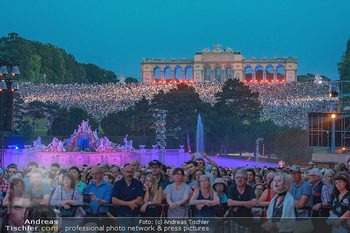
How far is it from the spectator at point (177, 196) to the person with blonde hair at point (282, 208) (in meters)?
1.84

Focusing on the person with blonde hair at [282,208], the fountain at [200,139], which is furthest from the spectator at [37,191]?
the fountain at [200,139]

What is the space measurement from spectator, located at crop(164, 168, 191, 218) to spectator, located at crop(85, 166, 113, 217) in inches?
36.0

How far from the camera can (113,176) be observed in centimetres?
1245

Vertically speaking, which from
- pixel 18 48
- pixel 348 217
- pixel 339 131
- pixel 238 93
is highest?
pixel 18 48

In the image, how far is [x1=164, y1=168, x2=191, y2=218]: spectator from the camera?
10625 millimetres

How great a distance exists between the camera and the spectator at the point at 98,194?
10.8 m

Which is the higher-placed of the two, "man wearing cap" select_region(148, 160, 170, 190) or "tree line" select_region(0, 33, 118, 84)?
"tree line" select_region(0, 33, 118, 84)

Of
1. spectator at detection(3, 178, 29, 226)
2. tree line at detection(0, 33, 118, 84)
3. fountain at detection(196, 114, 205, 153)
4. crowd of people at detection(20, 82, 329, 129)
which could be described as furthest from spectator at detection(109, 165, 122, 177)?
tree line at detection(0, 33, 118, 84)

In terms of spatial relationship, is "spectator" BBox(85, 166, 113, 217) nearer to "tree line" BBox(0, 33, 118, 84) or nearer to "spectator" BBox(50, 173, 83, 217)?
"spectator" BBox(50, 173, 83, 217)

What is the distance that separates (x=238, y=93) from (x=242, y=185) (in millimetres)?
64747

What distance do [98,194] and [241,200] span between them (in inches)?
87.7

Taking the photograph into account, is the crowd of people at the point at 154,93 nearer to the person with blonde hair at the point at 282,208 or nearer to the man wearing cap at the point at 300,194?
the man wearing cap at the point at 300,194

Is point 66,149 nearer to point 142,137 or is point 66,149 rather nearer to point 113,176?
point 142,137

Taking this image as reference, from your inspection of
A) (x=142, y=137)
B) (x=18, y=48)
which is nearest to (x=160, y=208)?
(x=142, y=137)
